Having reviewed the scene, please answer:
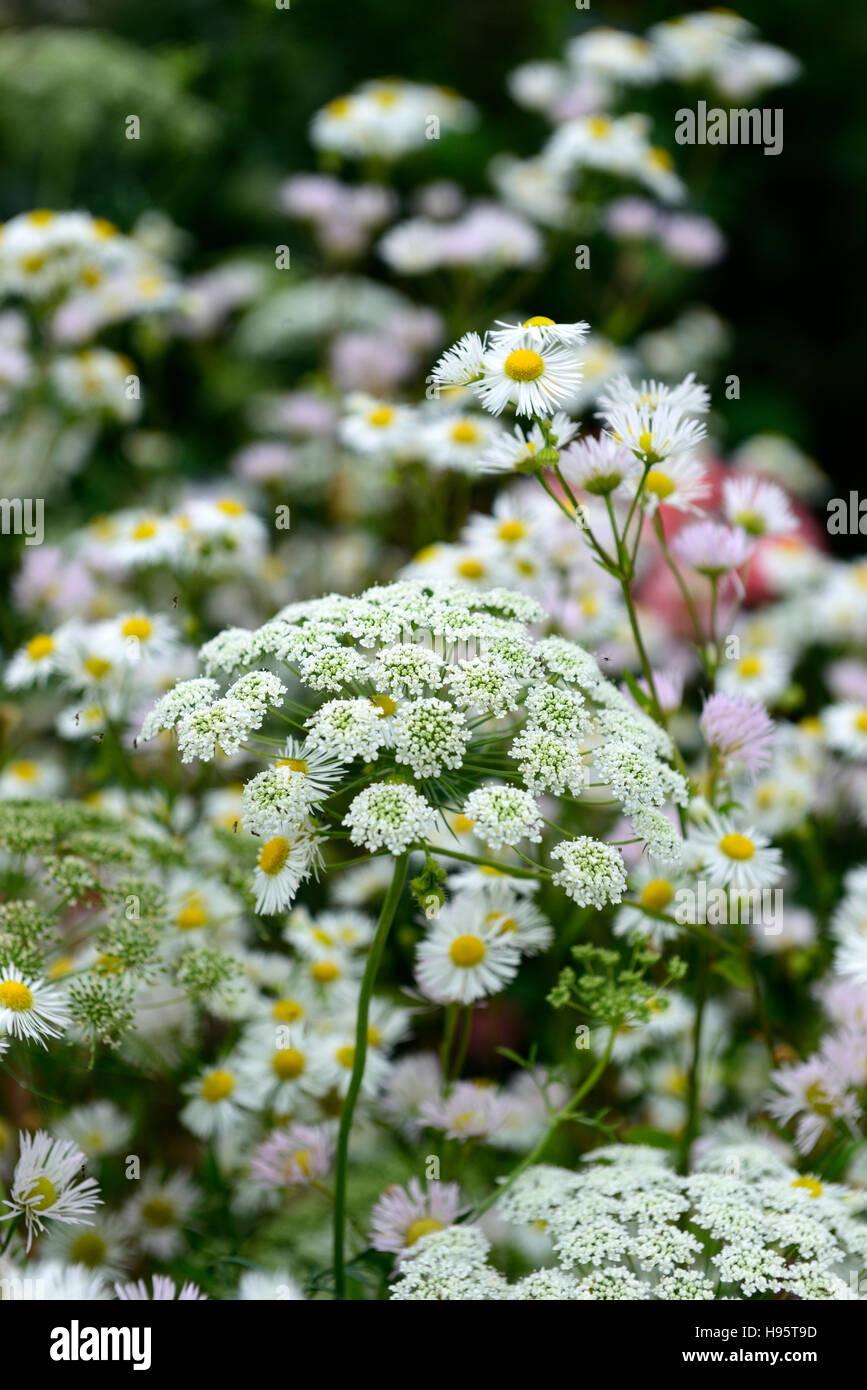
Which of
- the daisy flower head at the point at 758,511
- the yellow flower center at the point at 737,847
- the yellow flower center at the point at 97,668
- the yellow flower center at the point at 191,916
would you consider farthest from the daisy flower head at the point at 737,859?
the yellow flower center at the point at 97,668

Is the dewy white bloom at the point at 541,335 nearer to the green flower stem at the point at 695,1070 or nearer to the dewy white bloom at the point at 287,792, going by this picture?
the dewy white bloom at the point at 287,792

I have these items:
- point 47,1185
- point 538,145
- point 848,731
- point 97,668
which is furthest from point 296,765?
point 538,145

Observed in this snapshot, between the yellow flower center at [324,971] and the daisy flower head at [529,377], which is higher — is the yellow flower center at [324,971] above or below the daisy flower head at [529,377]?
below

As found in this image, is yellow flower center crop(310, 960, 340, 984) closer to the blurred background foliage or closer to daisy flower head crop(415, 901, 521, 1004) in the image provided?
daisy flower head crop(415, 901, 521, 1004)

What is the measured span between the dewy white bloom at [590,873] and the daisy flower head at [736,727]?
0.17 metres

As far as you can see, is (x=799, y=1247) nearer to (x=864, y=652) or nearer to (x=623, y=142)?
(x=864, y=652)

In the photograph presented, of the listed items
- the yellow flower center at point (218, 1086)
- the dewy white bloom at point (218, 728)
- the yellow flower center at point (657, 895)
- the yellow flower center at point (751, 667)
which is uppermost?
the yellow flower center at point (751, 667)

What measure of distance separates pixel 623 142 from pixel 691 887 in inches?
34.8

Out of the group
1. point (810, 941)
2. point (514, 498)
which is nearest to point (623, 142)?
point (514, 498)

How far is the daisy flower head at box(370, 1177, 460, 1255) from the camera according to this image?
700 mm

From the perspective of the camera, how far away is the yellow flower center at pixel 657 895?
2.63ft

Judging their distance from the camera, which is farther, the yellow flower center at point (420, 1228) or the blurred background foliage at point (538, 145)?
the blurred background foliage at point (538, 145)

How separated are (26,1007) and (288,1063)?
210 millimetres

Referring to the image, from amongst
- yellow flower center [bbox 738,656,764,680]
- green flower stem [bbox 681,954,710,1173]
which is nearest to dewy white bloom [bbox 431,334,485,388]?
green flower stem [bbox 681,954,710,1173]
